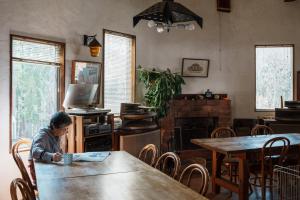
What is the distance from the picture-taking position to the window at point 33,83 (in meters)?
3.75

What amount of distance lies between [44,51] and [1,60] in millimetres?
562

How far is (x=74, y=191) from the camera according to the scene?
1.96 m

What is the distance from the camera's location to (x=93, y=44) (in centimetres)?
432

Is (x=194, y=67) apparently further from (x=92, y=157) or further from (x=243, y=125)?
(x=92, y=157)

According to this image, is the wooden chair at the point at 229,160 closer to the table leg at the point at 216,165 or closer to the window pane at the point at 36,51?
the table leg at the point at 216,165

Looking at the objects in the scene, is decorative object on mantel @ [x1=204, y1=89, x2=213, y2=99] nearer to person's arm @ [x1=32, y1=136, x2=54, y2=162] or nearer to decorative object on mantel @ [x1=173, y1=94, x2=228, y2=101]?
decorative object on mantel @ [x1=173, y1=94, x2=228, y2=101]

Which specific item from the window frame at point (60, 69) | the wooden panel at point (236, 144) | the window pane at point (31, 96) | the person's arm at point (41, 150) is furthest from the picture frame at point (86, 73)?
the wooden panel at point (236, 144)

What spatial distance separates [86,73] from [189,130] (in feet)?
8.24

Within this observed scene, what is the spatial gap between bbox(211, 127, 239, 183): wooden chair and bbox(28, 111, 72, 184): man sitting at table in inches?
87.5

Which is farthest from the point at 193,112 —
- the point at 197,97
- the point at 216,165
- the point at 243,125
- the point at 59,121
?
the point at 59,121

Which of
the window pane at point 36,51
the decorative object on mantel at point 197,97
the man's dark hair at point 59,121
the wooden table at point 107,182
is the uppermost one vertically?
the window pane at point 36,51

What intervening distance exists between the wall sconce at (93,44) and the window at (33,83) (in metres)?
0.38

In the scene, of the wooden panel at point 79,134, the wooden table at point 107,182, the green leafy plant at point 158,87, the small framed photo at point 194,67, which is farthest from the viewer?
the small framed photo at point 194,67

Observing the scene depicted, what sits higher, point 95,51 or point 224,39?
point 224,39
